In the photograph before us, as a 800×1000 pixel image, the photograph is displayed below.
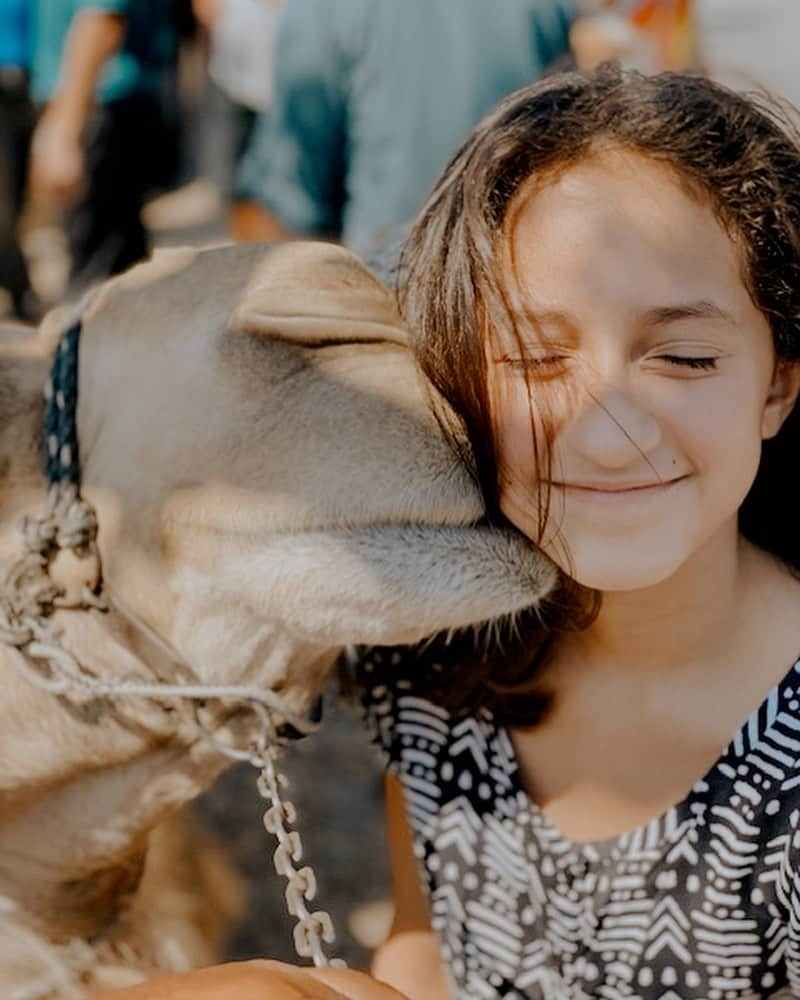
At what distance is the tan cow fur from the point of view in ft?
4.45

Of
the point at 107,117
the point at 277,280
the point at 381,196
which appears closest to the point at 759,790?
the point at 277,280

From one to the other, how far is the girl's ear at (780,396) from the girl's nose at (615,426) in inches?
8.6

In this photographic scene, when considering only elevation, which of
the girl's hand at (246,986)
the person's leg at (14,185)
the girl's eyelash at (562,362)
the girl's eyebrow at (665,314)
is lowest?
the person's leg at (14,185)

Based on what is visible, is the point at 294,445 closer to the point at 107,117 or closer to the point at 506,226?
the point at 506,226

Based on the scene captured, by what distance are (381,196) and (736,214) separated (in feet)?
5.36

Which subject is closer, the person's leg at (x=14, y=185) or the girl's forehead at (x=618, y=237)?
the girl's forehead at (x=618, y=237)

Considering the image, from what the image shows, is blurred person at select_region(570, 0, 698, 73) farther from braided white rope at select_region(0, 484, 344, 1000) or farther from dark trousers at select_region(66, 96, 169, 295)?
braided white rope at select_region(0, 484, 344, 1000)

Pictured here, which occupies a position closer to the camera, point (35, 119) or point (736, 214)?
point (736, 214)

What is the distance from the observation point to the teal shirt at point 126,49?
13.6ft

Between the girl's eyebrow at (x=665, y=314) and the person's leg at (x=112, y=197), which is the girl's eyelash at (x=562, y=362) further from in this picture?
the person's leg at (x=112, y=197)

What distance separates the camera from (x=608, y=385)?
4.37 feet

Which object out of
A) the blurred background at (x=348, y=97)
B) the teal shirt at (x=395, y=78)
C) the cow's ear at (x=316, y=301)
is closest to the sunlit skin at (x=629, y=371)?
the cow's ear at (x=316, y=301)

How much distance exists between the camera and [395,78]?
286 centimetres

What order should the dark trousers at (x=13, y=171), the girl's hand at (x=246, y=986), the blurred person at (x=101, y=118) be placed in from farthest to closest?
the dark trousers at (x=13, y=171), the blurred person at (x=101, y=118), the girl's hand at (x=246, y=986)
